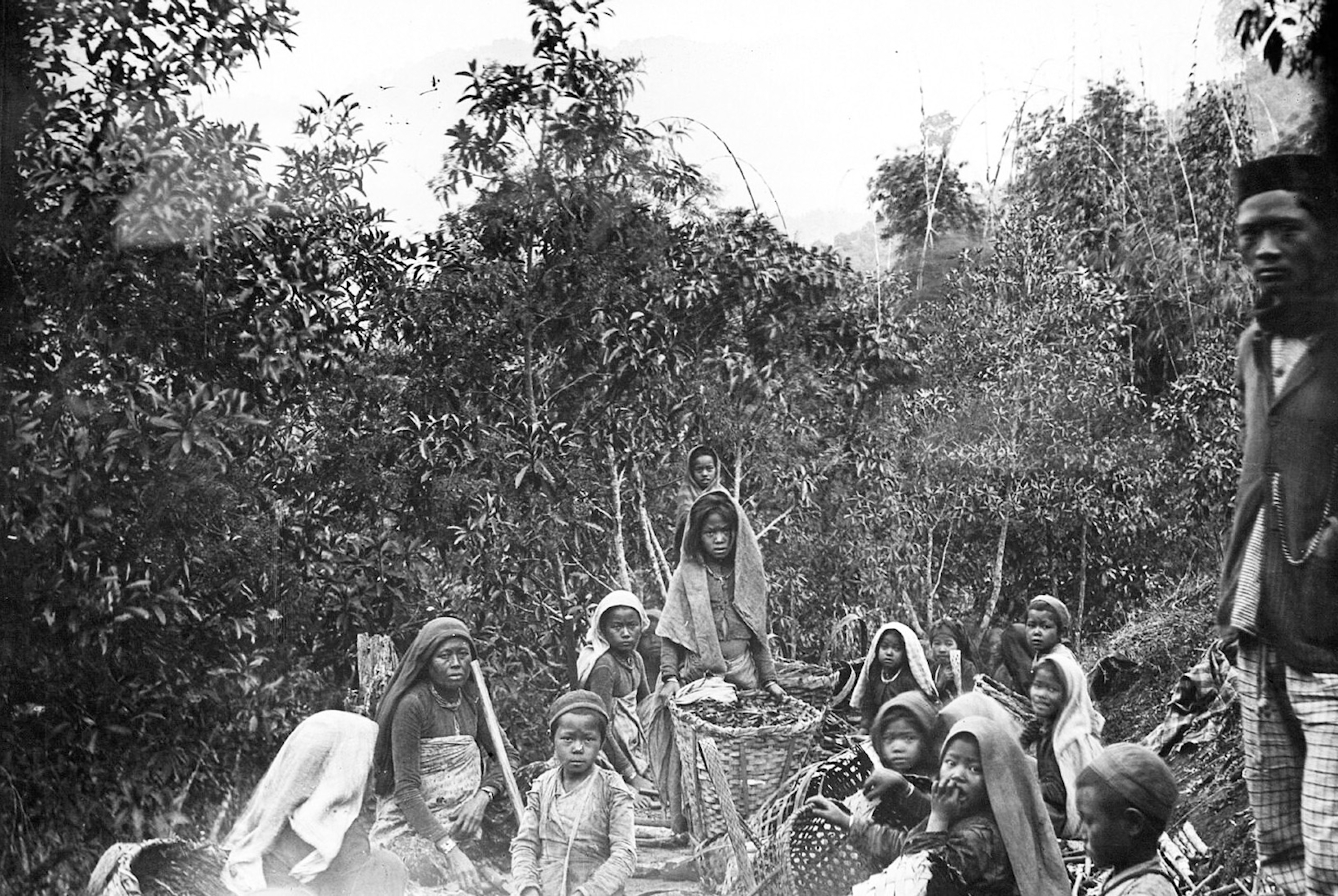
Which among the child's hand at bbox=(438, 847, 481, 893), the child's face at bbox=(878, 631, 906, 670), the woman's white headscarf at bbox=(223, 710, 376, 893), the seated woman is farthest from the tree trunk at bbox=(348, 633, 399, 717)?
the child's face at bbox=(878, 631, 906, 670)

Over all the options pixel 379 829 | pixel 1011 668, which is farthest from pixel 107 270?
pixel 1011 668

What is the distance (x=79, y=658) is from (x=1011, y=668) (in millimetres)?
3403

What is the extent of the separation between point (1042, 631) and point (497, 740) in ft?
6.37

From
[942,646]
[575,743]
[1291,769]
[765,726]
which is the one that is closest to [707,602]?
[765,726]

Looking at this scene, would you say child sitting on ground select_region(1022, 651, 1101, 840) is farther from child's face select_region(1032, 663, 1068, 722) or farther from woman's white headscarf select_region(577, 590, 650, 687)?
woman's white headscarf select_region(577, 590, 650, 687)

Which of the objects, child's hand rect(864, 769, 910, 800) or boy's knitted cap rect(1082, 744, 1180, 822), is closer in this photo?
boy's knitted cap rect(1082, 744, 1180, 822)

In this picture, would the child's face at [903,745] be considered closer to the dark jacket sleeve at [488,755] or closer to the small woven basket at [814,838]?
the small woven basket at [814,838]

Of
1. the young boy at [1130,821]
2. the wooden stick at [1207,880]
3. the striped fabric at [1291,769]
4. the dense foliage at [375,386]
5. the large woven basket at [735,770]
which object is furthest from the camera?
the dense foliage at [375,386]

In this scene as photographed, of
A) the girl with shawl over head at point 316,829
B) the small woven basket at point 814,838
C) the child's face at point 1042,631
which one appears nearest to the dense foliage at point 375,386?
the girl with shawl over head at point 316,829

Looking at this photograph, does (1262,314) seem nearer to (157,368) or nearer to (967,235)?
(967,235)

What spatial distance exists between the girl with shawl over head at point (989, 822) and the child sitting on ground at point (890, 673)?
577 mm

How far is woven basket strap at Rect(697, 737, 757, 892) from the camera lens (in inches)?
192

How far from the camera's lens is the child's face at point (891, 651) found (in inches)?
200

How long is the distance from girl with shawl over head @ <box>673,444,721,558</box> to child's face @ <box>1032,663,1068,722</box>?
132cm
